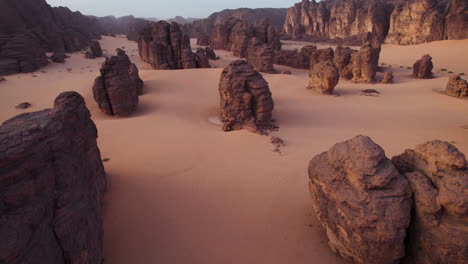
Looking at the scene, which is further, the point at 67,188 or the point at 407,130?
the point at 407,130

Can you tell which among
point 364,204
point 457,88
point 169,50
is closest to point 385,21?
point 457,88

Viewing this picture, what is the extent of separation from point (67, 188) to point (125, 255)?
220 centimetres

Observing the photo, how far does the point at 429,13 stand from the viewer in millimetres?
39250

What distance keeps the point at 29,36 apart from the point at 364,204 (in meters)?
40.3

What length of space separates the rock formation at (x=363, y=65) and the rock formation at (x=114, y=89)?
63.8 ft

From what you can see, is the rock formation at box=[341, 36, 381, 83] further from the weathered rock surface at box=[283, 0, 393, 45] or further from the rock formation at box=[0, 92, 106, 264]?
the rock formation at box=[0, 92, 106, 264]

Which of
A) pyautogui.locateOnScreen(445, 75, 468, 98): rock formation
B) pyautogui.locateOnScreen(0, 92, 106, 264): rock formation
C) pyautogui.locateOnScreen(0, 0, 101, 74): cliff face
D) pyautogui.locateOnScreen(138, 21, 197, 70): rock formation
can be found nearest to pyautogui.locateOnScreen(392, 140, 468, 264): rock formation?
pyautogui.locateOnScreen(0, 92, 106, 264): rock formation

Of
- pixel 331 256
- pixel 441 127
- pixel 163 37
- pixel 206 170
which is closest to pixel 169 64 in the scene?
pixel 163 37

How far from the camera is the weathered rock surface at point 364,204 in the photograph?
4711 mm

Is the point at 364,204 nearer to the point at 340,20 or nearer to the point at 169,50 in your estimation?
the point at 169,50

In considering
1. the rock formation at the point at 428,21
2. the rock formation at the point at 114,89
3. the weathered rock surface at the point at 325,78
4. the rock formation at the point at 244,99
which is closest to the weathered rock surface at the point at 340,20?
the rock formation at the point at 428,21

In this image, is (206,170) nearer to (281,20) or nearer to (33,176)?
(33,176)

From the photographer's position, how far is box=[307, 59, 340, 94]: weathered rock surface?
18.7 m

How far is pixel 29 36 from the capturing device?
31.1m
